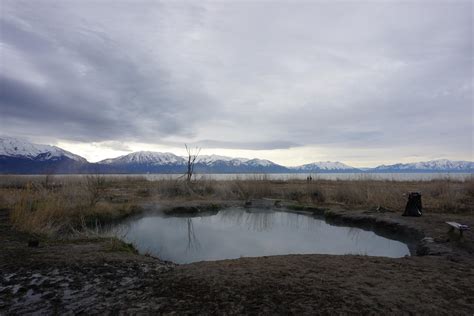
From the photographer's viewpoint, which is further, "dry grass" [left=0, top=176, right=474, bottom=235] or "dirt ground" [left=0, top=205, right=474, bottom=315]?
"dry grass" [left=0, top=176, right=474, bottom=235]

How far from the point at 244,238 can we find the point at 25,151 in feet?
758

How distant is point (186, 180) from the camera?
57.9 ft

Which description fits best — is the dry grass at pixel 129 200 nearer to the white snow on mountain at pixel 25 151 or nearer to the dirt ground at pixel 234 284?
the dirt ground at pixel 234 284

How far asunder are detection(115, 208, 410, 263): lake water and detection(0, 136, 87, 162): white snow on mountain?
651ft

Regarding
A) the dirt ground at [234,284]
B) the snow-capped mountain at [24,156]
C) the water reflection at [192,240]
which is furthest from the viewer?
the snow-capped mountain at [24,156]

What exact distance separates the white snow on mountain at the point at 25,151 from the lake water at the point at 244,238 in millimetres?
198408

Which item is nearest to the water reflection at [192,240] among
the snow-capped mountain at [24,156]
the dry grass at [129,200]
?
the dry grass at [129,200]

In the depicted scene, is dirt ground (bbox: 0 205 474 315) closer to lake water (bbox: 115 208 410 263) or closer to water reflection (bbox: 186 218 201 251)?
lake water (bbox: 115 208 410 263)

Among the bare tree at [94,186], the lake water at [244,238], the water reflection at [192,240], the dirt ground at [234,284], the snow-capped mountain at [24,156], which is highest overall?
the snow-capped mountain at [24,156]

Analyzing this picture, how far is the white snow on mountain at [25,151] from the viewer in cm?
17625

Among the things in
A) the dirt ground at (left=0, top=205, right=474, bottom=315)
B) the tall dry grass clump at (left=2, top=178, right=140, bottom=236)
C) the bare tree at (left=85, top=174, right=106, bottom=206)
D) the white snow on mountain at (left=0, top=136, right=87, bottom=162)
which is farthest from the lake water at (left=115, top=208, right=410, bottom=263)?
the white snow on mountain at (left=0, top=136, right=87, bottom=162)

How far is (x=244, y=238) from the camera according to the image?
7.71 metres

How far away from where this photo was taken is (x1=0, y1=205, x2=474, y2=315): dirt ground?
9.16ft

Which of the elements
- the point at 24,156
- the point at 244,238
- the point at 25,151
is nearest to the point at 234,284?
the point at 244,238
